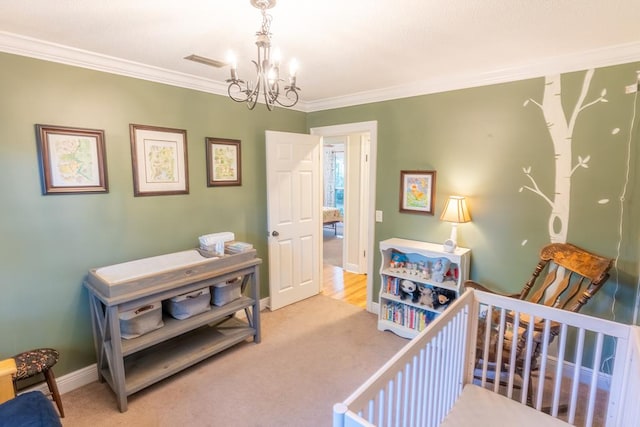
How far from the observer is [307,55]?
228 cm

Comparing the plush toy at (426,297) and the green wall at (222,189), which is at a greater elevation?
the green wall at (222,189)

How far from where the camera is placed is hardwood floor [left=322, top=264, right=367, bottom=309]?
13.2ft

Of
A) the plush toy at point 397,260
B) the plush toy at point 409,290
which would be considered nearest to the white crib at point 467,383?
the plush toy at point 409,290

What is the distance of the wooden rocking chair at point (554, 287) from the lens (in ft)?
6.76

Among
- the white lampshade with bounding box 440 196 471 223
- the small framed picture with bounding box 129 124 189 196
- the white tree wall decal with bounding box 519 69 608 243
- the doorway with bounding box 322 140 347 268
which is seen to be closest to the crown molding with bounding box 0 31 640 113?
the white tree wall decal with bounding box 519 69 608 243

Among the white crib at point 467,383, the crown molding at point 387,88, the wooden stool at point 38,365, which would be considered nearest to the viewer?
the white crib at point 467,383

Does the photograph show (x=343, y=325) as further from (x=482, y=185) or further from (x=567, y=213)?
(x=567, y=213)

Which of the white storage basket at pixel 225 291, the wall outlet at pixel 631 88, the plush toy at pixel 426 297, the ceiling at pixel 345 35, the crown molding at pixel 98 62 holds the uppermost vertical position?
the ceiling at pixel 345 35

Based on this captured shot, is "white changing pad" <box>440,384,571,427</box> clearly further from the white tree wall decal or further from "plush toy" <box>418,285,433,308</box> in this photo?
the white tree wall decal

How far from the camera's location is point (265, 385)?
7.93 feet

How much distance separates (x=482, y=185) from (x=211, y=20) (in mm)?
2384

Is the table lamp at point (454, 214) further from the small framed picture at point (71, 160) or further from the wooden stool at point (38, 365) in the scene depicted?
the wooden stool at point (38, 365)

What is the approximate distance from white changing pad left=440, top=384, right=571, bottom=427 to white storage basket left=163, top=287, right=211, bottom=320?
1876 millimetres

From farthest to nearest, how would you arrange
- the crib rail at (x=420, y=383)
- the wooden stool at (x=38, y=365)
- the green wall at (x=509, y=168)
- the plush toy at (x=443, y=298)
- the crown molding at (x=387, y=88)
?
the plush toy at (x=443, y=298) < the green wall at (x=509, y=168) < the crown molding at (x=387, y=88) < the wooden stool at (x=38, y=365) < the crib rail at (x=420, y=383)
